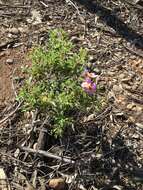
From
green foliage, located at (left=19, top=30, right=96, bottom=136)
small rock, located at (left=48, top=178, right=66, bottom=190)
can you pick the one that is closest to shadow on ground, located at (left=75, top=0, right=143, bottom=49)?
green foliage, located at (left=19, top=30, right=96, bottom=136)

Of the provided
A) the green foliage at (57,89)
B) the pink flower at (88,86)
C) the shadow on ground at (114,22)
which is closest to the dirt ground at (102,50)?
the shadow on ground at (114,22)

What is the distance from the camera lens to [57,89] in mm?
3375

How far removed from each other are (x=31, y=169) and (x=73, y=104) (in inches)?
19.7

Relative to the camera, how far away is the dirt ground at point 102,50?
3502 mm

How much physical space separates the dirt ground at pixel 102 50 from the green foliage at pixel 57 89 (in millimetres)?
236

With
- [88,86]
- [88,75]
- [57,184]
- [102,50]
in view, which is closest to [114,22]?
[102,50]

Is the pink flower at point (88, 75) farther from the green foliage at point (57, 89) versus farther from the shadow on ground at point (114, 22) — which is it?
the shadow on ground at point (114, 22)

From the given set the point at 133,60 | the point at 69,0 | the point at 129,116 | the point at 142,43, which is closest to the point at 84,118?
the point at 129,116

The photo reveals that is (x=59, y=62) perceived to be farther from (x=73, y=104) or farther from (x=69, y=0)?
(x=69, y=0)

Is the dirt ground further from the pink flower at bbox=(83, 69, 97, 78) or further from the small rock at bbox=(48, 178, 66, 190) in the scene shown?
the pink flower at bbox=(83, 69, 97, 78)

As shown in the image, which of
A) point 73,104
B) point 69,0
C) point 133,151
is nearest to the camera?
point 73,104

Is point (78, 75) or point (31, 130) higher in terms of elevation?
point (78, 75)

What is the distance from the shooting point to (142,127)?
3.76 m

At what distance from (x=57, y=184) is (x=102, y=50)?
4.85 ft
